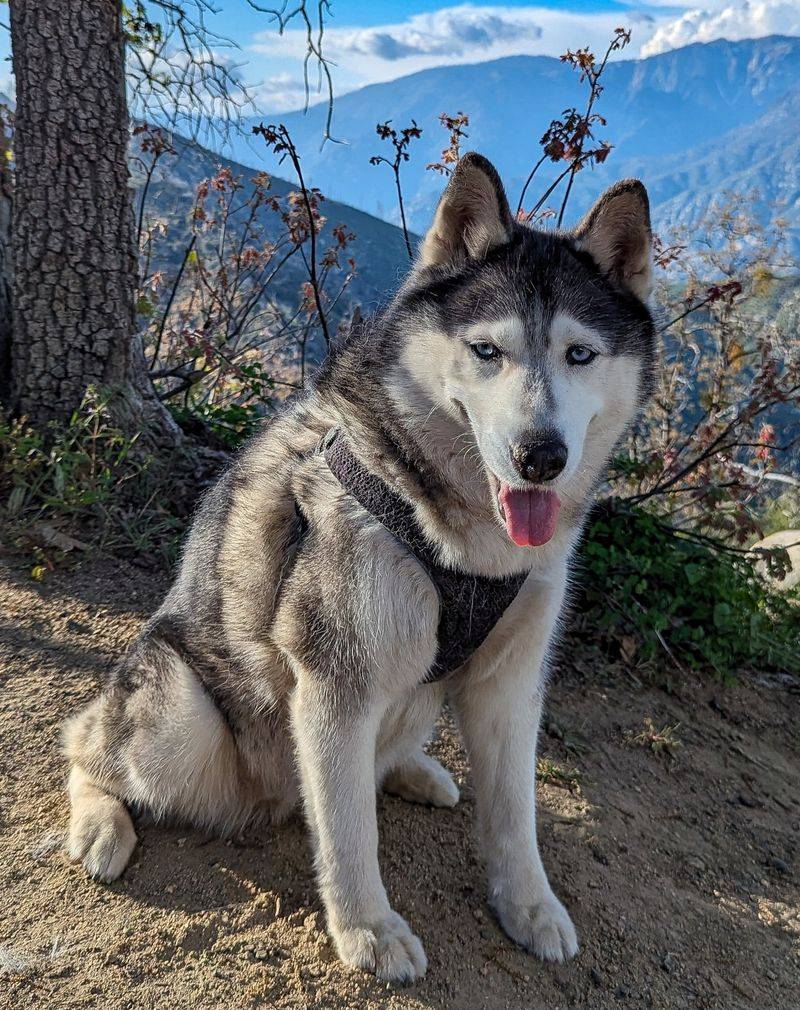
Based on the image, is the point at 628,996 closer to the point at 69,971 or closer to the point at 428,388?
the point at 69,971

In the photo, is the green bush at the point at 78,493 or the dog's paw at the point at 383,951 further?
the green bush at the point at 78,493

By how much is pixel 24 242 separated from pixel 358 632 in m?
3.36

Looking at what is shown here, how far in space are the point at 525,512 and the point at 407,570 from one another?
37cm

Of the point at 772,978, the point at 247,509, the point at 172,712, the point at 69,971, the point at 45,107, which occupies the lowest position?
the point at 772,978

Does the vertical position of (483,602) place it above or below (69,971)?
above

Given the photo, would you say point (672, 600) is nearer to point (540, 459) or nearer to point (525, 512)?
point (525, 512)

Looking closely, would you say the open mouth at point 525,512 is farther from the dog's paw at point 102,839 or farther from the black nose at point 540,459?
the dog's paw at point 102,839

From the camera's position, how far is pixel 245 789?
8.57ft

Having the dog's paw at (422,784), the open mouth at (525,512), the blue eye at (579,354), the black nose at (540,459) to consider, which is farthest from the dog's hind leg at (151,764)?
the blue eye at (579,354)

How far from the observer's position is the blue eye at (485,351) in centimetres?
204

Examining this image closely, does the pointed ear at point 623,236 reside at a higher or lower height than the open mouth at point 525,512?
higher

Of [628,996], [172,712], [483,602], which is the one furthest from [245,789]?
[628,996]

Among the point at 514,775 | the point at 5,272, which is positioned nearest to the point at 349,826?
the point at 514,775

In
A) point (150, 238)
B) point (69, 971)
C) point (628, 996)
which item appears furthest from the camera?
point (150, 238)
